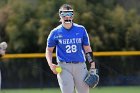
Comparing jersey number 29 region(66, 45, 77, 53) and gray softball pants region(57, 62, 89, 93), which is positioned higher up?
jersey number 29 region(66, 45, 77, 53)

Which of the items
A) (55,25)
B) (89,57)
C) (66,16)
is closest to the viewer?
(66,16)

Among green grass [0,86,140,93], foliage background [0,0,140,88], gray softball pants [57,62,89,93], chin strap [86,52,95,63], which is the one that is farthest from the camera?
foliage background [0,0,140,88]

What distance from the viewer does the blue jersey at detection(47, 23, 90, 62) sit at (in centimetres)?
841

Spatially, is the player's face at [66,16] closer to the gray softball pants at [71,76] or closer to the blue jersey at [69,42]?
the blue jersey at [69,42]

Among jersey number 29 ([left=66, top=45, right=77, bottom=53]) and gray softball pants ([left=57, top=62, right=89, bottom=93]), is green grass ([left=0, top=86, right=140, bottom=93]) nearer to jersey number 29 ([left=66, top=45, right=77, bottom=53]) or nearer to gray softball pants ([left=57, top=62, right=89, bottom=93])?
gray softball pants ([left=57, top=62, right=89, bottom=93])

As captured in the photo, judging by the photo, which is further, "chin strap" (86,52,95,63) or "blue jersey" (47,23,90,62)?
"chin strap" (86,52,95,63)

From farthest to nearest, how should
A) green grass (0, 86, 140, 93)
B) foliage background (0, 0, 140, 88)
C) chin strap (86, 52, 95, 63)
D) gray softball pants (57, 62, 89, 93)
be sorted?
1. foliage background (0, 0, 140, 88)
2. green grass (0, 86, 140, 93)
3. chin strap (86, 52, 95, 63)
4. gray softball pants (57, 62, 89, 93)

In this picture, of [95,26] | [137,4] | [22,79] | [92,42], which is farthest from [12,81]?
[137,4]

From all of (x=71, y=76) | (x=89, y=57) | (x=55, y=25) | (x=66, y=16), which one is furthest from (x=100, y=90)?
(x=66, y=16)

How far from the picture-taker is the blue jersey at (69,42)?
27.6 feet

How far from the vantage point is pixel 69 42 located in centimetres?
841

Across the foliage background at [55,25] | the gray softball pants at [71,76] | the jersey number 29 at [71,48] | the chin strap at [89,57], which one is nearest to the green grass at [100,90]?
the foliage background at [55,25]

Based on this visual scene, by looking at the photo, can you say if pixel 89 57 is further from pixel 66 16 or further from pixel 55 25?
pixel 55 25

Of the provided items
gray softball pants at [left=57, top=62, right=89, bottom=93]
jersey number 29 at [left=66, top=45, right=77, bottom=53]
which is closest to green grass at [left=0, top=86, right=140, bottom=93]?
gray softball pants at [left=57, top=62, right=89, bottom=93]
